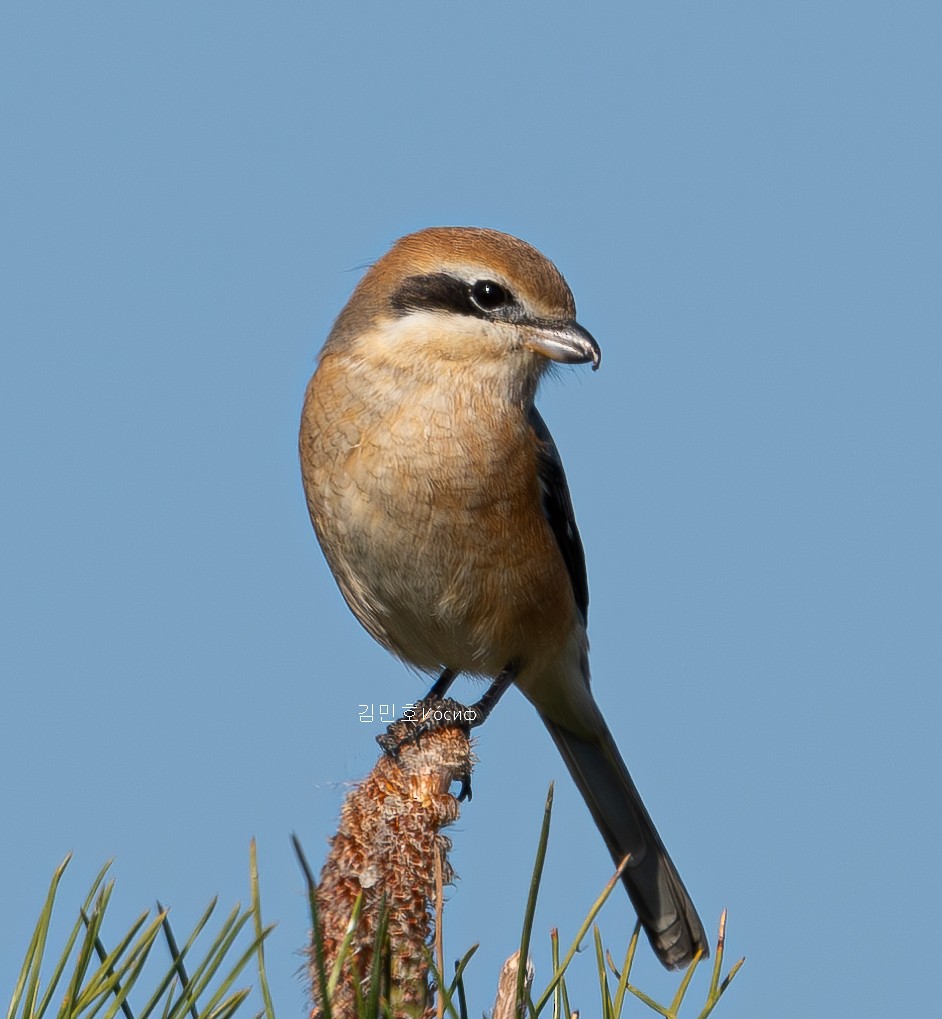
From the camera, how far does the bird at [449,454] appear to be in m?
3.91

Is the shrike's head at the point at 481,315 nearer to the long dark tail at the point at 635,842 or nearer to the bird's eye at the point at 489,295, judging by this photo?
the bird's eye at the point at 489,295

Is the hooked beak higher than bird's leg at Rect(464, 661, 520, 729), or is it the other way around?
the hooked beak

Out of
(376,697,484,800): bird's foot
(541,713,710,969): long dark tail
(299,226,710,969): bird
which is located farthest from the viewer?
(541,713,710,969): long dark tail

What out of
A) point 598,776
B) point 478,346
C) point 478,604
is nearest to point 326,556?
point 478,604

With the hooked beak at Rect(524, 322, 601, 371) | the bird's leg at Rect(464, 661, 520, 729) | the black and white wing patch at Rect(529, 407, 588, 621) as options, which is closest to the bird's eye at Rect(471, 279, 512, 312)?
the hooked beak at Rect(524, 322, 601, 371)

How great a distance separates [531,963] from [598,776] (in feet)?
10.4

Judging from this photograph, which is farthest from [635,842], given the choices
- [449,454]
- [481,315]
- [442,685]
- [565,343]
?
[481,315]

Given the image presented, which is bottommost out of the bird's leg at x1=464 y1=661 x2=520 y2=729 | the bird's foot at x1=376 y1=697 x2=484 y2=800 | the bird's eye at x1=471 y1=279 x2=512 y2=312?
the bird's foot at x1=376 y1=697 x2=484 y2=800

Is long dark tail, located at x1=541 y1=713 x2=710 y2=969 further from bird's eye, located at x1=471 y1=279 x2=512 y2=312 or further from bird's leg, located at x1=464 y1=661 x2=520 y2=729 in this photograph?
bird's eye, located at x1=471 y1=279 x2=512 y2=312

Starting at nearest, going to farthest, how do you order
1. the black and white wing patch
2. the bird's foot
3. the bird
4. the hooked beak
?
the bird's foot < the bird < the hooked beak < the black and white wing patch

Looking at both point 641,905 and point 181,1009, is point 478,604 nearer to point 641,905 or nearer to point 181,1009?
point 641,905

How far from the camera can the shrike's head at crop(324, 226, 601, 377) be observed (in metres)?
4.07

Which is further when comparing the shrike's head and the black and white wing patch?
the black and white wing patch

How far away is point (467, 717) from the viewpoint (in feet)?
14.0
